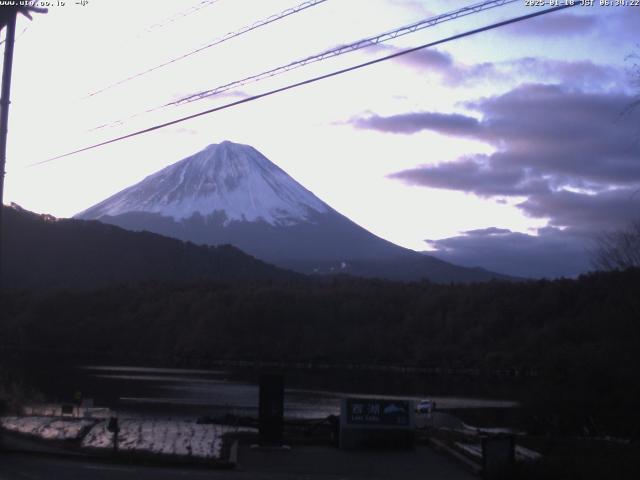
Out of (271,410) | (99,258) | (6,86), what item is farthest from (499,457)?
(99,258)

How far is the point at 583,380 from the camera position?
Answer: 37094 millimetres

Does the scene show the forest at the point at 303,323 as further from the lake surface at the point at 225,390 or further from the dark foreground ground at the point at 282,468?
the dark foreground ground at the point at 282,468

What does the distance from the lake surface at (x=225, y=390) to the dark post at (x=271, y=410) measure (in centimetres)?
1699

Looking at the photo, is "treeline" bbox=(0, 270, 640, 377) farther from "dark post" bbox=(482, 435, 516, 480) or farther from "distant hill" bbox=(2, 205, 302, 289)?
"dark post" bbox=(482, 435, 516, 480)

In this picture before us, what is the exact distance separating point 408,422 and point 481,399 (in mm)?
43367

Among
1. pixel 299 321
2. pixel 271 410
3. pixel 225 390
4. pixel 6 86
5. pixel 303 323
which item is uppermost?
pixel 299 321

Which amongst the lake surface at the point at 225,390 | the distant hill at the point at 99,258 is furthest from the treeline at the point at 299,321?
the lake surface at the point at 225,390

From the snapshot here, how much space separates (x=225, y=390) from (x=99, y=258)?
89.7m

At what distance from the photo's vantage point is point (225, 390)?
6216cm

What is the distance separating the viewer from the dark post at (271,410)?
19.7 m

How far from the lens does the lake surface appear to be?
46.7m

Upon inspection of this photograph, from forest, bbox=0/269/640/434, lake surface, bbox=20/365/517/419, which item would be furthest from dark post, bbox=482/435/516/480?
forest, bbox=0/269/640/434

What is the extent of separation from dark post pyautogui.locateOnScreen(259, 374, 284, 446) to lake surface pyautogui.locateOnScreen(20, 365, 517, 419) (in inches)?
669

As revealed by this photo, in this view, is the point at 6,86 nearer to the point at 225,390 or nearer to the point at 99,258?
the point at 225,390
